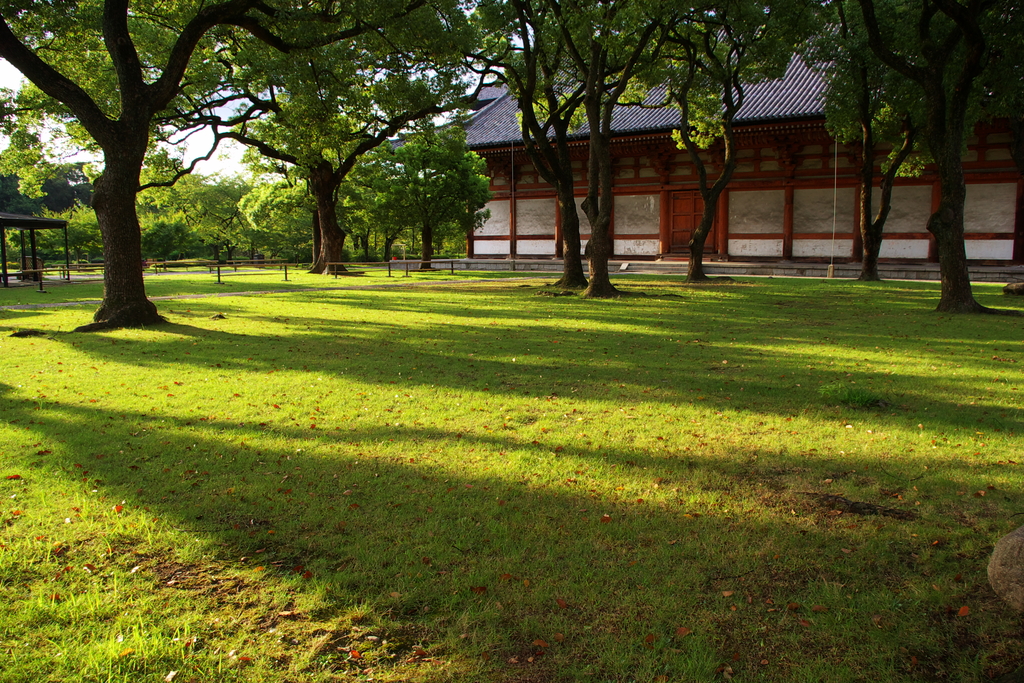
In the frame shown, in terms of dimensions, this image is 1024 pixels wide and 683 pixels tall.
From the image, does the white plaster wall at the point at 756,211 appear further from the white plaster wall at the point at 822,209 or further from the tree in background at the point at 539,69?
the tree in background at the point at 539,69

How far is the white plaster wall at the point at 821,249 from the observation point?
2367 centimetres

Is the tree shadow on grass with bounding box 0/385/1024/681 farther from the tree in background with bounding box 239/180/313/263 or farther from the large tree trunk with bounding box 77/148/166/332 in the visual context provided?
the tree in background with bounding box 239/180/313/263

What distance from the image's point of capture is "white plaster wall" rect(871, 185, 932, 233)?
22.3 m

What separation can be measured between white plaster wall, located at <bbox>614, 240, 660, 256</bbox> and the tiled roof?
4.58 m

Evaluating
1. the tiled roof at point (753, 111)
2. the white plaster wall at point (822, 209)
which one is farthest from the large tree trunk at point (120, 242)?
the white plaster wall at point (822, 209)

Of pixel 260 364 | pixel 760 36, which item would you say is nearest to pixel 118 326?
pixel 260 364

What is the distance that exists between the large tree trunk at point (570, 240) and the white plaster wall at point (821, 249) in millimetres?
10857

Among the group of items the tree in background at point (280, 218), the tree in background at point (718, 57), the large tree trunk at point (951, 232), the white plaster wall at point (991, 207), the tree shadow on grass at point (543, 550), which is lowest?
the tree shadow on grass at point (543, 550)

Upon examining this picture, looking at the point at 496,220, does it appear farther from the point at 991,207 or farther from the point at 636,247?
the point at 991,207

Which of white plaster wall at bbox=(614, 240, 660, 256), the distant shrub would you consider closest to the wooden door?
white plaster wall at bbox=(614, 240, 660, 256)

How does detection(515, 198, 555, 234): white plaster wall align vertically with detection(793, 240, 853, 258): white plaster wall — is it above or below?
above

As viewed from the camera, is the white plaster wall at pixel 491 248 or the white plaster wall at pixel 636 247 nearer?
the white plaster wall at pixel 636 247

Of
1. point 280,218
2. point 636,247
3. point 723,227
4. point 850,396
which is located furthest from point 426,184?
point 850,396

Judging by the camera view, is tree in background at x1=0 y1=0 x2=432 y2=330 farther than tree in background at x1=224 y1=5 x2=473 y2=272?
No
